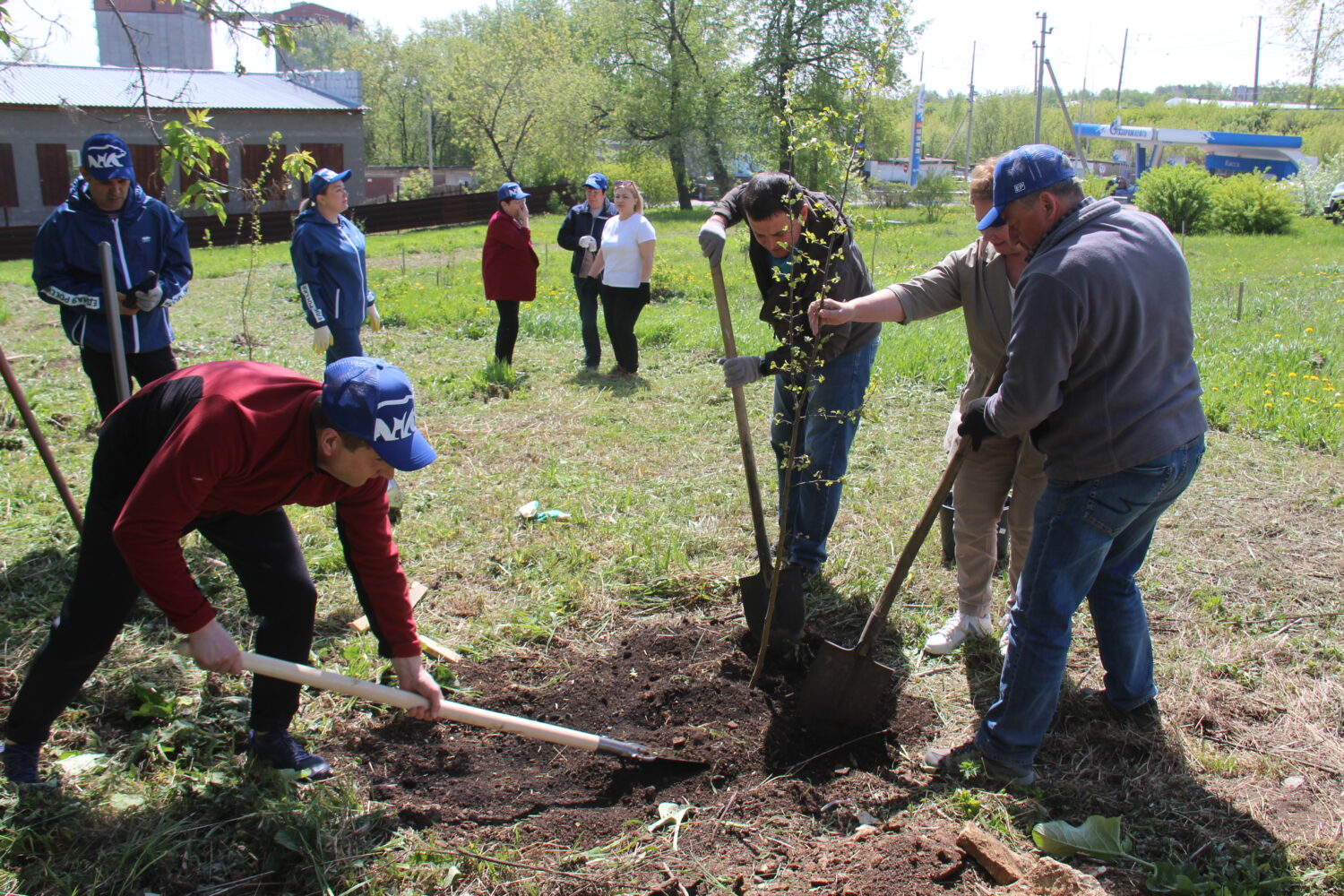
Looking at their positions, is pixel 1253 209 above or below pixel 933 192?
below

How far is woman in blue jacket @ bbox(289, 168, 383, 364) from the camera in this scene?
5355 millimetres

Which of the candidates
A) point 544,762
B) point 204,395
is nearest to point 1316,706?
point 544,762

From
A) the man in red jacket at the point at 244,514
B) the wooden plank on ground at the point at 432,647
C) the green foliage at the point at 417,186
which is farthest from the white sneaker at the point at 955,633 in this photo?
the green foliage at the point at 417,186

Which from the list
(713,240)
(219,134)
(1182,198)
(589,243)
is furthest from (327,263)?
(219,134)

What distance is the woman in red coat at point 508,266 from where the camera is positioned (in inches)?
322

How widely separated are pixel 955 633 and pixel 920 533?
0.91 m

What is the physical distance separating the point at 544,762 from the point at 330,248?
353 centimetres

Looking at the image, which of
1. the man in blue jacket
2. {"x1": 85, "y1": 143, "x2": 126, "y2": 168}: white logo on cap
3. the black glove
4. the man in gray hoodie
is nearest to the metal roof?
the man in blue jacket

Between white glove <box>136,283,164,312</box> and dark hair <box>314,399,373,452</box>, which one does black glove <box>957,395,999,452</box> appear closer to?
dark hair <box>314,399,373,452</box>

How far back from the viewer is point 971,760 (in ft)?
9.76

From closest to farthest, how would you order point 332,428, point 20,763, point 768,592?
1. point 332,428
2. point 20,763
3. point 768,592

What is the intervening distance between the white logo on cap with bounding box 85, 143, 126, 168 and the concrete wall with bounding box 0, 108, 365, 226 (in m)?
22.4

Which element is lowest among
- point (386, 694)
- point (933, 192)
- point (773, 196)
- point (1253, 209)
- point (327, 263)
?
point (386, 694)

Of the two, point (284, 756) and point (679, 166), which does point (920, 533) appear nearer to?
point (284, 756)
